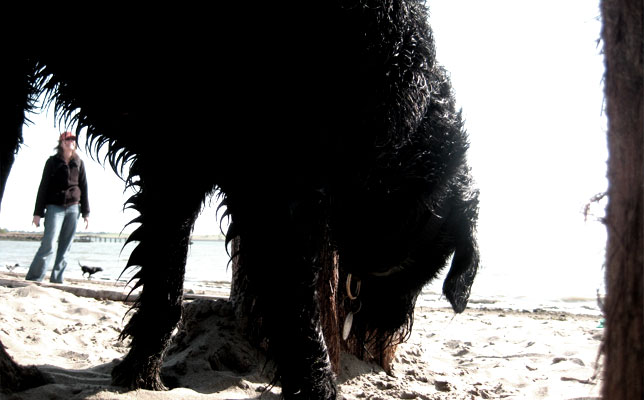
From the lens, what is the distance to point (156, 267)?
2.72 metres

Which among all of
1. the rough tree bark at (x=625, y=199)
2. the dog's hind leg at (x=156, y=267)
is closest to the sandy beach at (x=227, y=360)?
the dog's hind leg at (x=156, y=267)

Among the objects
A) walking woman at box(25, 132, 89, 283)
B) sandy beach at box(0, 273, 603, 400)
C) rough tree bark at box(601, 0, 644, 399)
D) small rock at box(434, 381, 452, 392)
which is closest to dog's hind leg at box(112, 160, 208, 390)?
sandy beach at box(0, 273, 603, 400)

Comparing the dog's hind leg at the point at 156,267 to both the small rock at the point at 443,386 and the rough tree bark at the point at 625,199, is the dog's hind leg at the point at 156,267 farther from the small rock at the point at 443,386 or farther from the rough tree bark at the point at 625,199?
the rough tree bark at the point at 625,199

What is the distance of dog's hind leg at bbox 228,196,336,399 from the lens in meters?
2.06

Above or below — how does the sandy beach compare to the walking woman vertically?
below

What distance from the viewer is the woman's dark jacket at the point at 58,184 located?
6.41 m

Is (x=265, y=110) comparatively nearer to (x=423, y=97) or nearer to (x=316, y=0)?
(x=316, y=0)

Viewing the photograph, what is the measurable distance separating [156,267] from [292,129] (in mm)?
1222

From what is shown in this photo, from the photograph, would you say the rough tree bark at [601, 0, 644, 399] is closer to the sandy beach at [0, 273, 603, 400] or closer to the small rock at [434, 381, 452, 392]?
the sandy beach at [0, 273, 603, 400]

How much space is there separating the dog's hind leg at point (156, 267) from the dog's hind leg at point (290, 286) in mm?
675

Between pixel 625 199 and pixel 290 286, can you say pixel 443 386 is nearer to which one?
pixel 290 286

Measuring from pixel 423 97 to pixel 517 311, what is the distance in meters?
5.85

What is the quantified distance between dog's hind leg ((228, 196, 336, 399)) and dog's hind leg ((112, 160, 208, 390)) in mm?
675

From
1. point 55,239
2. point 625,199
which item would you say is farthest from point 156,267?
point 55,239
